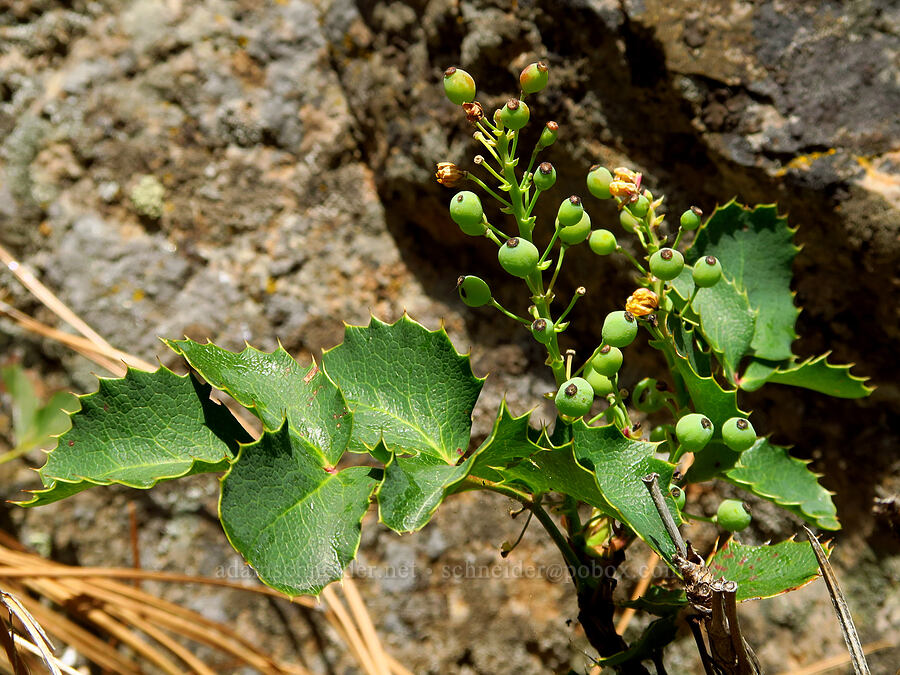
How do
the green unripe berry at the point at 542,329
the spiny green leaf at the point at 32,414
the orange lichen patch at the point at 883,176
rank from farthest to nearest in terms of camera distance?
the spiny green leaf at the point at 32,414
the orange lichen patch at the point at 883,176
the green unripe berry at the point at 542,329

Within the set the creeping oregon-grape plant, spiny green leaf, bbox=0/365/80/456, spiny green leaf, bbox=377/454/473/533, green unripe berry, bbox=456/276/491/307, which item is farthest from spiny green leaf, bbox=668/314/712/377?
spiny green leaf, bbox=0/365/80/456

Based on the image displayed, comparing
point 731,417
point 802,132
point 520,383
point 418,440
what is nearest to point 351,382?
point 418,440

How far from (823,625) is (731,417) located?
716 mm

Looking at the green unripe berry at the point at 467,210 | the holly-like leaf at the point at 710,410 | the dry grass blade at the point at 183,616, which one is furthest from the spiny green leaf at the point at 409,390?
the dry grass blade at the point at 183,616

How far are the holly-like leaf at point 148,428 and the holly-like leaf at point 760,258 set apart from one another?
57 cm

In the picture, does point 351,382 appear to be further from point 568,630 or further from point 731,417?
point 568,630

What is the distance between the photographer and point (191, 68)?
1.47 m

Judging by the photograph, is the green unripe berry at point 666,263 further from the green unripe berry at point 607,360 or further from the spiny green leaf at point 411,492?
the spiny green leaf at point 411,492

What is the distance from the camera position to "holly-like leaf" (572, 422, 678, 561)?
639mm

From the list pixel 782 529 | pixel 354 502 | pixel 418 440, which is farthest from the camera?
pixel 782 529

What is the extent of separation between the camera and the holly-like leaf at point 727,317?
0.84 m

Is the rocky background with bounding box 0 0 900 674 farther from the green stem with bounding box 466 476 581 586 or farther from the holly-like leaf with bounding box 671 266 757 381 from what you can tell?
the green stem with bounding box 466 476 581 586

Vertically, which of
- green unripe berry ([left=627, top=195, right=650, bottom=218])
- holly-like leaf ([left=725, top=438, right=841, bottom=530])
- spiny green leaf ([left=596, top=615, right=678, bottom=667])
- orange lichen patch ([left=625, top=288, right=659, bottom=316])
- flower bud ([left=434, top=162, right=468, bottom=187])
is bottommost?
spiny green leaf ([left=596, top=615, right=678, bottom=667])

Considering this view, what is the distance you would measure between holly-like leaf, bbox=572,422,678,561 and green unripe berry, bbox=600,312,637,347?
3.2 inches
